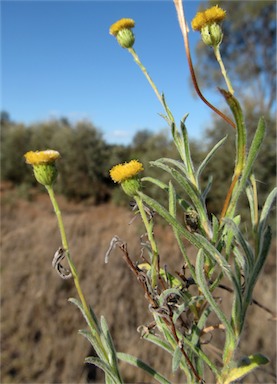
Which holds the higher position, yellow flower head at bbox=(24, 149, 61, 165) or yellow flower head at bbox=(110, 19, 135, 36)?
yellow flower head at bbox=(110, 19, 135, 36)

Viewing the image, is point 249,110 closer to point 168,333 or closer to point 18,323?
point 18,323

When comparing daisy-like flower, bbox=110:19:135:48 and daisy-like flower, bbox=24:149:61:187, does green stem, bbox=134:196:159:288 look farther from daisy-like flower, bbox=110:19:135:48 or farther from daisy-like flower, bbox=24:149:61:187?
→ daisy-like flower, bbox=110:19:135:48

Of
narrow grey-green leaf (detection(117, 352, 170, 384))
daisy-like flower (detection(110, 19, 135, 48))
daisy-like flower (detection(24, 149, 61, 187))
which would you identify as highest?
daisy-like flower (detection(110, 19, 135, 48))

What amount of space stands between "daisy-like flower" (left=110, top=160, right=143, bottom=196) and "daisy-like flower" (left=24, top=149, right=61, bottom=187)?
2.3 inches

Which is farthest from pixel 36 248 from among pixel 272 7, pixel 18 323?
pixel 272 7

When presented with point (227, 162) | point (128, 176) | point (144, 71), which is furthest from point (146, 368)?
point (227, 162)

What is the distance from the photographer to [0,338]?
267 cm

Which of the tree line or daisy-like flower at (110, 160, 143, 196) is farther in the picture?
the tree line

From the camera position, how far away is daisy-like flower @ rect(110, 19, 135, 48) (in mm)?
425

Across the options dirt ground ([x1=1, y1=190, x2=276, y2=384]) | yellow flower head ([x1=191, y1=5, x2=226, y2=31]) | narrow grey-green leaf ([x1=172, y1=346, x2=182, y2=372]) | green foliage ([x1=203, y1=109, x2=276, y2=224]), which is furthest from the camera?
green foliage ([x1=203, y1=109, x2=276, y2=224])

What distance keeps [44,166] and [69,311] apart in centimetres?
276

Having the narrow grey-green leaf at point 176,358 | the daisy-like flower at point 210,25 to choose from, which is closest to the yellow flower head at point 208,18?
the daisy-like flower at point 210,25

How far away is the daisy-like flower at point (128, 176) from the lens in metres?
0.34

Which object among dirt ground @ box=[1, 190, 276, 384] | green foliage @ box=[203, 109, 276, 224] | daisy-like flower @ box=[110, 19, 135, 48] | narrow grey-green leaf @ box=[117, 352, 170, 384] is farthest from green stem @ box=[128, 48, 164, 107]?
green foliage @ box=[203, 109, 276, 224]
